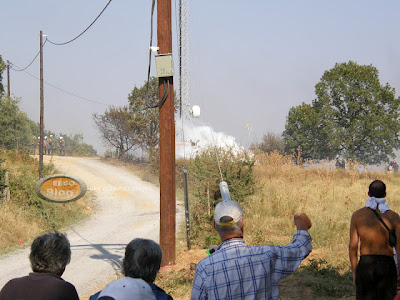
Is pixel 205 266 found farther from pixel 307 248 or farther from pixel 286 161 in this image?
pixel 286 161

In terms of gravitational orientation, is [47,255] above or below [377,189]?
below

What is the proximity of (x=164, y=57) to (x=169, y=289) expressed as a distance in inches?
158

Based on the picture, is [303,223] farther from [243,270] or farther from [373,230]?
[373,230]

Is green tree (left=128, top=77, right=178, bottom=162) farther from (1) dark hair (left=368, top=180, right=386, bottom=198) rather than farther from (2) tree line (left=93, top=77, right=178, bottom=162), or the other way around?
(1) dark hair (left=368, top=180, right=386, bottom=198)

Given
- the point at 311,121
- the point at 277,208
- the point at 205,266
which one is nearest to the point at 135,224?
the point at 277,208

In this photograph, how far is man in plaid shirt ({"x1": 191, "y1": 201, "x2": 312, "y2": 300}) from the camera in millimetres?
2795

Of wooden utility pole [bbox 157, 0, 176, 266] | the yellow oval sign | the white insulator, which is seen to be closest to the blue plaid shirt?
wooden utility pole [bbox 157, 0, 176, 266]

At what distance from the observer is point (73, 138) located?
72.9 m

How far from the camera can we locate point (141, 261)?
2688mm

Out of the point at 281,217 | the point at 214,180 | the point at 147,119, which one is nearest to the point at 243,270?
the point at 214,180

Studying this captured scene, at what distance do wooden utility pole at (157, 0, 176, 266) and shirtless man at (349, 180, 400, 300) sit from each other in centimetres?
417

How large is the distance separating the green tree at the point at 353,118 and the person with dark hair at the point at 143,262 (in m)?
36.9

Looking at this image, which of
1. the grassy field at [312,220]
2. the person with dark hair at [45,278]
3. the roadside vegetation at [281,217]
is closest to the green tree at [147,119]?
the grassy field at [312,220]

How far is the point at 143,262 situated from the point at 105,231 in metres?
12.9
